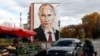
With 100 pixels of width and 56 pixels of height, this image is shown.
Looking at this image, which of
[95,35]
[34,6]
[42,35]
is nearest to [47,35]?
[42,35]

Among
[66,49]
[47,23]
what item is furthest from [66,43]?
[47,23]

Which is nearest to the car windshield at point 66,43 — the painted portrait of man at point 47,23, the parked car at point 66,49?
the parked car at point 66,49

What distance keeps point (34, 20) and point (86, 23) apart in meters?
62.4

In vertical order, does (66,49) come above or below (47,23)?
below

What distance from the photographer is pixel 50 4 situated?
75250 mm

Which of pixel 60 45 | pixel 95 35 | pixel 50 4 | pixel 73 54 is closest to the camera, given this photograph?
pixel 73 54

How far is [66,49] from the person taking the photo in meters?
21.9

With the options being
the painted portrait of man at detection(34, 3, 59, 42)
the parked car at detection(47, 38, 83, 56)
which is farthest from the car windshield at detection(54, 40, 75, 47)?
the painted portrait of man at detection(34, 3, 59, 42)

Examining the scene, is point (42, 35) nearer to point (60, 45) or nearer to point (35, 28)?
point (35, 28)

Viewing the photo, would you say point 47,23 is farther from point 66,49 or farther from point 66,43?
point 66,49

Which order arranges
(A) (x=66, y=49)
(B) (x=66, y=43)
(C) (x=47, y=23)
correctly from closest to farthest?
(A) (x=66, y=49)
(B) (x=66, y=43)
(C) (x=47, y=23)

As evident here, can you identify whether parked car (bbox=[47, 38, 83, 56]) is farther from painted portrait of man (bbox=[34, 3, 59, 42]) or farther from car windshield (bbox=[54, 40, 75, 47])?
painted portrait of man (bbox=[34, 3, 59, 42])

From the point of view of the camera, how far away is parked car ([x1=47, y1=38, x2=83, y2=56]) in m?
21.8

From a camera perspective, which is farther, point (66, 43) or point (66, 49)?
point (66, 43)
